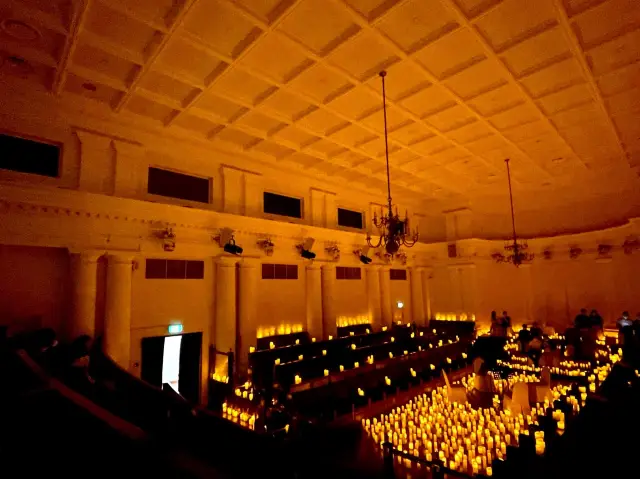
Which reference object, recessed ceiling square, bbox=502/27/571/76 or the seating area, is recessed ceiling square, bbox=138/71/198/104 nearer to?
recessed ceiling square, bbox=502/27/571/76

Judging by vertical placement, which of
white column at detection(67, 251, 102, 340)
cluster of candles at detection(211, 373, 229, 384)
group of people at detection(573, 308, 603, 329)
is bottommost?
cluster of candles at detection(211, 373, 229, 384)

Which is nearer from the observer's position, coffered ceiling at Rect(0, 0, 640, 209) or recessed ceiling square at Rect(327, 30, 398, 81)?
coffered ceiling at Rect(0, 0, 640, 209)

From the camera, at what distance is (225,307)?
10.1 metres

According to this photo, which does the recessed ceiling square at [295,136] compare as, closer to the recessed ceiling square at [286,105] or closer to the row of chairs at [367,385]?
the recessed ceiling square at [286,105]

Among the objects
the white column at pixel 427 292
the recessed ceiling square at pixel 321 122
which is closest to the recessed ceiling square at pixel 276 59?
the recessed ceiling square at pixel 321 122

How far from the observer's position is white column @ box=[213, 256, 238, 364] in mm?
10000

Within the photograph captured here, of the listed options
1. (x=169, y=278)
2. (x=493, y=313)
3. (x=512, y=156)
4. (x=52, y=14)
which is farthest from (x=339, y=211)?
(x=52, y=14)

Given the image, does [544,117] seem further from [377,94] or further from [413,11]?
[413,11]

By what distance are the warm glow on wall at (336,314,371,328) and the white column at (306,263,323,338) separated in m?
1.30

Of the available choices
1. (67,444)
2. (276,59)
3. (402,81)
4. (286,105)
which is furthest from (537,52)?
(67,444)

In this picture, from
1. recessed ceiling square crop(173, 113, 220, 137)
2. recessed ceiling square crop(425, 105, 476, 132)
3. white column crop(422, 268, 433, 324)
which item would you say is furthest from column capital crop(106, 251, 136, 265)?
white column crop(422, 268, 433, 324)

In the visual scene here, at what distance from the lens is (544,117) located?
931 centimetres

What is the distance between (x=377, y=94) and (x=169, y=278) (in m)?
7.25

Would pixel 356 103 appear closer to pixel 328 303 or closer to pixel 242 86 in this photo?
pixel 242 86
